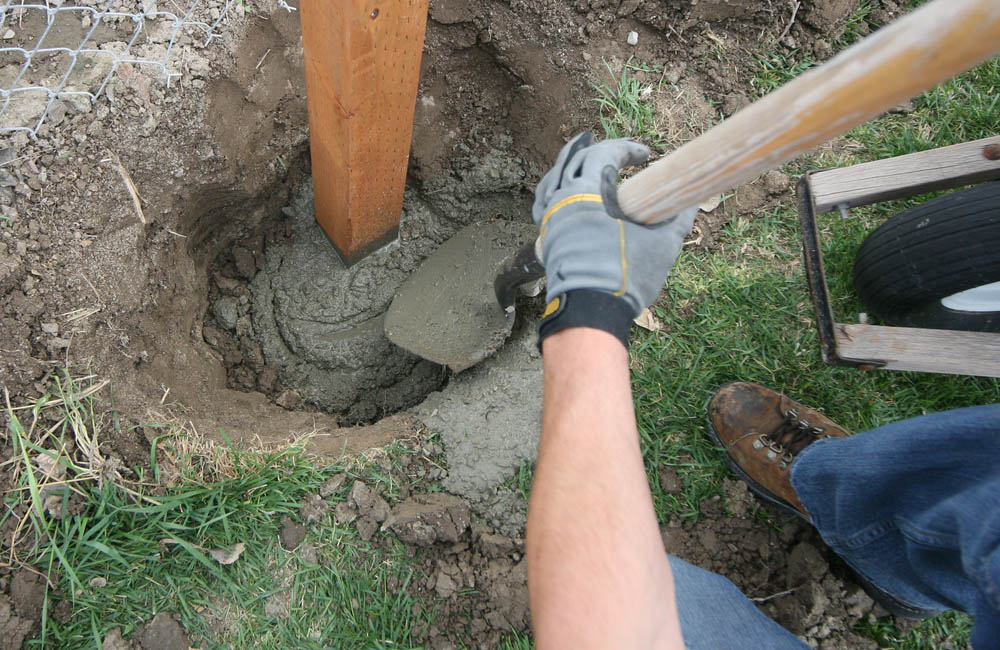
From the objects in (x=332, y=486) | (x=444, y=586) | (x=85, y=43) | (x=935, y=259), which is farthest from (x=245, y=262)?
(x=935, y=259)

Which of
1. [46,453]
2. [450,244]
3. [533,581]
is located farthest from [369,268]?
[533,581]

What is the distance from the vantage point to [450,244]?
264cm

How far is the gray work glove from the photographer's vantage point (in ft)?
4.40

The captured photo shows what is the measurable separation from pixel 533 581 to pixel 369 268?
5.93 ft

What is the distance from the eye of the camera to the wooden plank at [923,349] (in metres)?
1.95

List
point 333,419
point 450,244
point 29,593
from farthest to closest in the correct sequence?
1. point 450,244
2. point 333,419
3. point 29,593

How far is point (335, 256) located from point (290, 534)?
1216 mm

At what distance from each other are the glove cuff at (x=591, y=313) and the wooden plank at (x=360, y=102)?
2.59 feet

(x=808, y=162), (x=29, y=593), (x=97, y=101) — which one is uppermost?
(x=808, y=162)

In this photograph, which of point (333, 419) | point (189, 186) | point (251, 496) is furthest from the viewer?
point (333, 419)

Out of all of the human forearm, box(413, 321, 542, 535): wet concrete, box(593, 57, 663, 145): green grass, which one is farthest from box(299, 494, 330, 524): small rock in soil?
box(593, 57, 663, 145): green grass

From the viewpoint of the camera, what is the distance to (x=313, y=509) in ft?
6.22

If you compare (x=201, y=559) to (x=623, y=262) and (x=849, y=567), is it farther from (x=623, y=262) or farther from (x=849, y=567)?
(x=849, y=567)

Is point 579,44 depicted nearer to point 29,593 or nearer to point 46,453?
point 46,453
